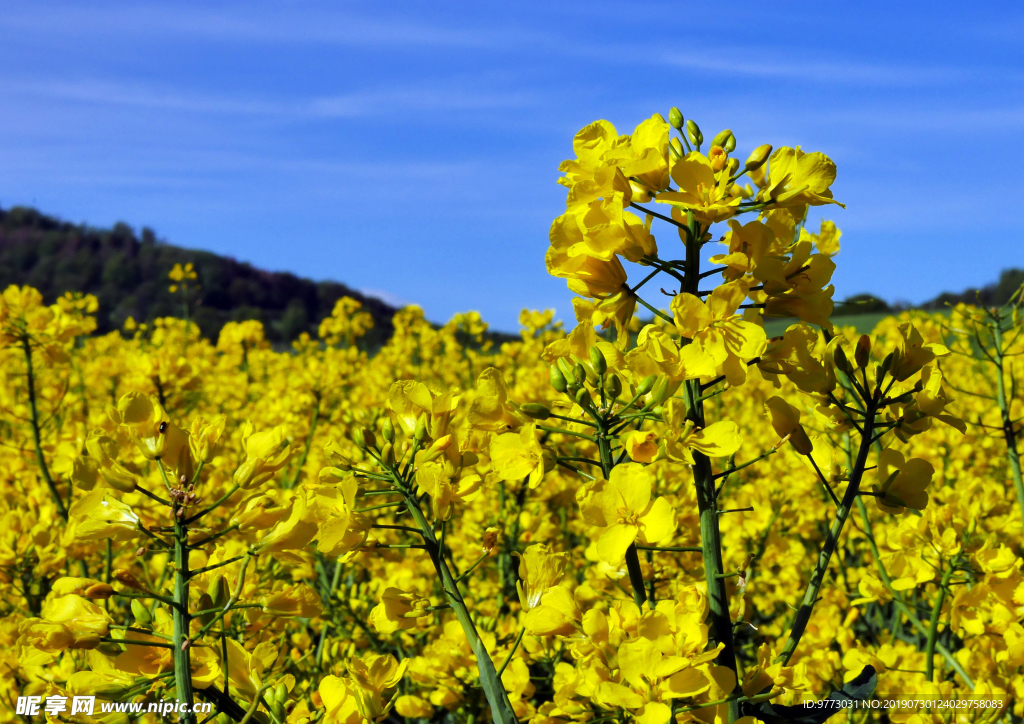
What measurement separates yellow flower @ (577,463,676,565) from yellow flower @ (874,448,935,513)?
459mm

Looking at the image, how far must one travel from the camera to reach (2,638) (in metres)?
2.25

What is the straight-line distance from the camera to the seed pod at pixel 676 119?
4.44 feet

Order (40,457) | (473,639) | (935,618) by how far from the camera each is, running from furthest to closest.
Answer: (40,457) < (935,618) < (473,639)

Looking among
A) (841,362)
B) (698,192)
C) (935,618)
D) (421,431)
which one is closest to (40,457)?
(421,431)

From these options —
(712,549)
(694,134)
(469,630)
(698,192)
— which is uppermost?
(694,134)

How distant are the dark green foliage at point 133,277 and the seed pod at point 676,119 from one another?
2434 centimetres

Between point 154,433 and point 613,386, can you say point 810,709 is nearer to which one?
point 613,386

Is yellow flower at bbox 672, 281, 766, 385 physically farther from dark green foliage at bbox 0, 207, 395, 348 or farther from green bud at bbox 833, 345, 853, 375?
dark green foliage at bbox 0, 207, 395, 348

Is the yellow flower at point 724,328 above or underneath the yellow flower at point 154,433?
above

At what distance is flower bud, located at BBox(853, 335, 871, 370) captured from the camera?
52.6 inches

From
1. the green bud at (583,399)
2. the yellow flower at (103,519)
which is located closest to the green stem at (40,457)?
the yellow flower at (103,519)

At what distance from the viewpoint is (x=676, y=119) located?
1.36 metres

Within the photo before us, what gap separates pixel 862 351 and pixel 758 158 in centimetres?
37

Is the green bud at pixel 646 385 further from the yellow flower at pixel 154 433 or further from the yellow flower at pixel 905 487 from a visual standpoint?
the yellow flower at pixel 154 433
